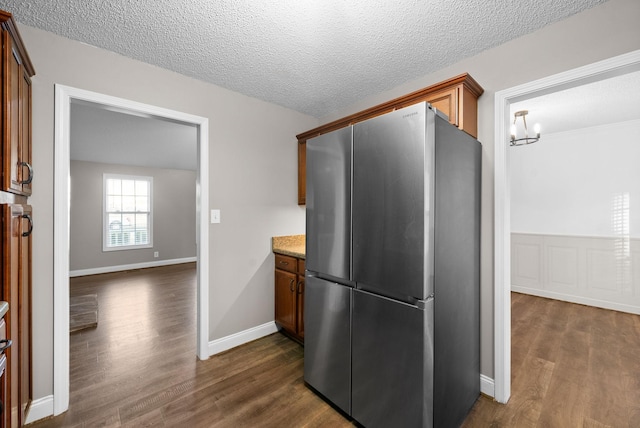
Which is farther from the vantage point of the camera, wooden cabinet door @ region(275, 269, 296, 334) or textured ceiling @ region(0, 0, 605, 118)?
wooden cabinet door @ region(275, 269, 296, 334)

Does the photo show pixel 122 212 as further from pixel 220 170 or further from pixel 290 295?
pixel 290 295

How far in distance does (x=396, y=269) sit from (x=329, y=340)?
76 centimetres

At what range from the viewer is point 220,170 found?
2.53 meters

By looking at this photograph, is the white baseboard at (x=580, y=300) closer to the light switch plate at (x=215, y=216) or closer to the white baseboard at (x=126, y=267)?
the light switch plate at (x=215, y=216)

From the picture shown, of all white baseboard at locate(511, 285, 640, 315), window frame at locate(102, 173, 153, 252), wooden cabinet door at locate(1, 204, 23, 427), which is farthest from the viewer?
window frame at locate(102, 173, 153, 252)

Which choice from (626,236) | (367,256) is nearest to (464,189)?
(367,256)

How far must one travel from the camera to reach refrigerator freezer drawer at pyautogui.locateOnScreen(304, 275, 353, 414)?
171cm

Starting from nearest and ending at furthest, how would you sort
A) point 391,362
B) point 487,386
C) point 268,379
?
point 391,362 → point 487,386 → point 268,379

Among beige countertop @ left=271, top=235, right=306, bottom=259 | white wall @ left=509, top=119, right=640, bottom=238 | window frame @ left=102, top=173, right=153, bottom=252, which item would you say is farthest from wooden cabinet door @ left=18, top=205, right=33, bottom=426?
window frame @ left=102, top=173, right=153, bottom=252

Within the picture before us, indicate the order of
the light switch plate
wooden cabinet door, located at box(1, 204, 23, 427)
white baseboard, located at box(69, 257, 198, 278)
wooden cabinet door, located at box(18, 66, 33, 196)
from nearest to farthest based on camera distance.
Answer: wooden cabinet door, located at box(1, 204, 23, 427) < wooden cabinet door, located at box(18, 66, 33, 196) < the light switch plate < white baseboard, located at box(69, 257, 198, 278)

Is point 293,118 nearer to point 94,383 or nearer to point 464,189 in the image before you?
point 464,189

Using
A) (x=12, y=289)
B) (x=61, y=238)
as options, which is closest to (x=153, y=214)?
(x=61, y=238)

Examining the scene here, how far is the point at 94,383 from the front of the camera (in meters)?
2.05

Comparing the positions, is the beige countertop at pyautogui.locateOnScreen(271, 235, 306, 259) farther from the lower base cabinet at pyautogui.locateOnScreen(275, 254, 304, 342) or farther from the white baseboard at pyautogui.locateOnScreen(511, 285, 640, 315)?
the white baseboard at pyautogui.locateOnScreen(511, 285, 640, 315)
